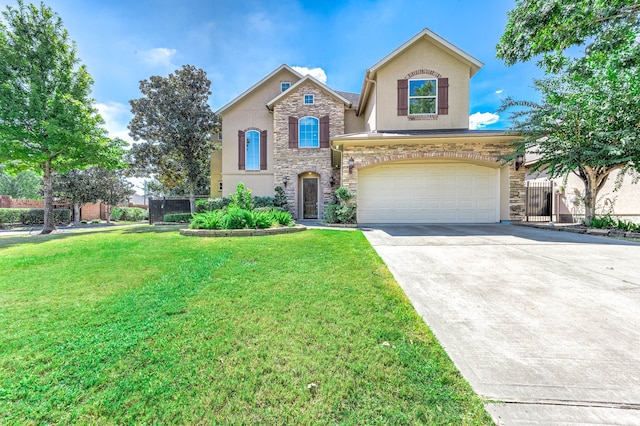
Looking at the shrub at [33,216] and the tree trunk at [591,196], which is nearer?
the tree trunk at [591,196]

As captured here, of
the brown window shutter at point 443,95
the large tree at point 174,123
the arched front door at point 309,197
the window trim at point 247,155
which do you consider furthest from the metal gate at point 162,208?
the brown window shutter at point 443,95

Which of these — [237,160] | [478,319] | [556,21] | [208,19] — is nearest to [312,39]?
[208,19]

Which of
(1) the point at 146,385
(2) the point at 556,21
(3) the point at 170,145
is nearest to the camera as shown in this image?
(1) the point at 146,385

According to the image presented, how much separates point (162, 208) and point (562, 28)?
18.0 meters

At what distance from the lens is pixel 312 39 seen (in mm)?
11648

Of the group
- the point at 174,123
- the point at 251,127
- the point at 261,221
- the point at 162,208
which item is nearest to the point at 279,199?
the point at 251,127

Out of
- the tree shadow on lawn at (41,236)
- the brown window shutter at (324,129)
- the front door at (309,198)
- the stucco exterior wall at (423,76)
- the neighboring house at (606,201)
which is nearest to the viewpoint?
the tree shadow on lawn at (41,236)

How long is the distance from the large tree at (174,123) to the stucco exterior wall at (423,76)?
1092 cm

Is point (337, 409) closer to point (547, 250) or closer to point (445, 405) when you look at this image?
point (445, 405)

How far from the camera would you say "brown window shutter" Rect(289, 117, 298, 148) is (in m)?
13.5

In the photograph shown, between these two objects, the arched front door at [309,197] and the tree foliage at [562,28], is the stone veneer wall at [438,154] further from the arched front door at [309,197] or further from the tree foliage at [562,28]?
the arched front door at [309,197]

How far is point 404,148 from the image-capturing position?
983 cm

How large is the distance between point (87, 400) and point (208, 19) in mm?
12570

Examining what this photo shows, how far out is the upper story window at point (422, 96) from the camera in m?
11.0
